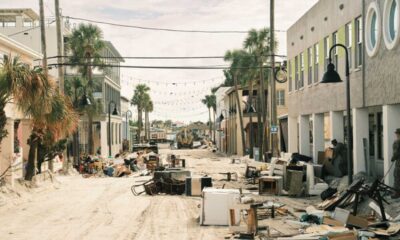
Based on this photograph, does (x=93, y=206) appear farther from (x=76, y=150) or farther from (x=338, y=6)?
(x=76, y=150)

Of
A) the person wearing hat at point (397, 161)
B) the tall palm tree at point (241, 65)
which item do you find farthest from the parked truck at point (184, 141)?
the person wearing hat at point (397, 161)

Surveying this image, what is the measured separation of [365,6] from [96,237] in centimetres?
1214

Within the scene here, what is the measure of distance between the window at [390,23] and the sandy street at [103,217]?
7.48 meters

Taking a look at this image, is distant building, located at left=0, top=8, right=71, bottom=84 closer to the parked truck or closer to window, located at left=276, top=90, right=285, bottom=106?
window, located at left=276, top=90, right=285, bottom=106

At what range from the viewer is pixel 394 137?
59.4 feet

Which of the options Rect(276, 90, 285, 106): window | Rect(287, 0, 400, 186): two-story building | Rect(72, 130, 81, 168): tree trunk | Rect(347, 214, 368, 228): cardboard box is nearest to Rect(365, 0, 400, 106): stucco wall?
Rect(287, 0, 400, 186): two-story building

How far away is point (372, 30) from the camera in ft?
65.3

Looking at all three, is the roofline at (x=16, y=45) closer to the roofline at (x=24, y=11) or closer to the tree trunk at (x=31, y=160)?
the tree trunk at (x=31, y=160)

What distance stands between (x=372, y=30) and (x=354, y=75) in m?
2.44

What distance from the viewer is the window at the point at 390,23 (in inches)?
689

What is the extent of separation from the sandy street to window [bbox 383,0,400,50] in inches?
294

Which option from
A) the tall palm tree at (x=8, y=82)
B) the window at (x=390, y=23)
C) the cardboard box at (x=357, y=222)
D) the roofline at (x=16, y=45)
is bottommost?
the cardboard box at (x=357, y=222)

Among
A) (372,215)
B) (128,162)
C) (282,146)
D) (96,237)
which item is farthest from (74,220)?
(282,146)

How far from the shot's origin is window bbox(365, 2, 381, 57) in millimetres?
19078
